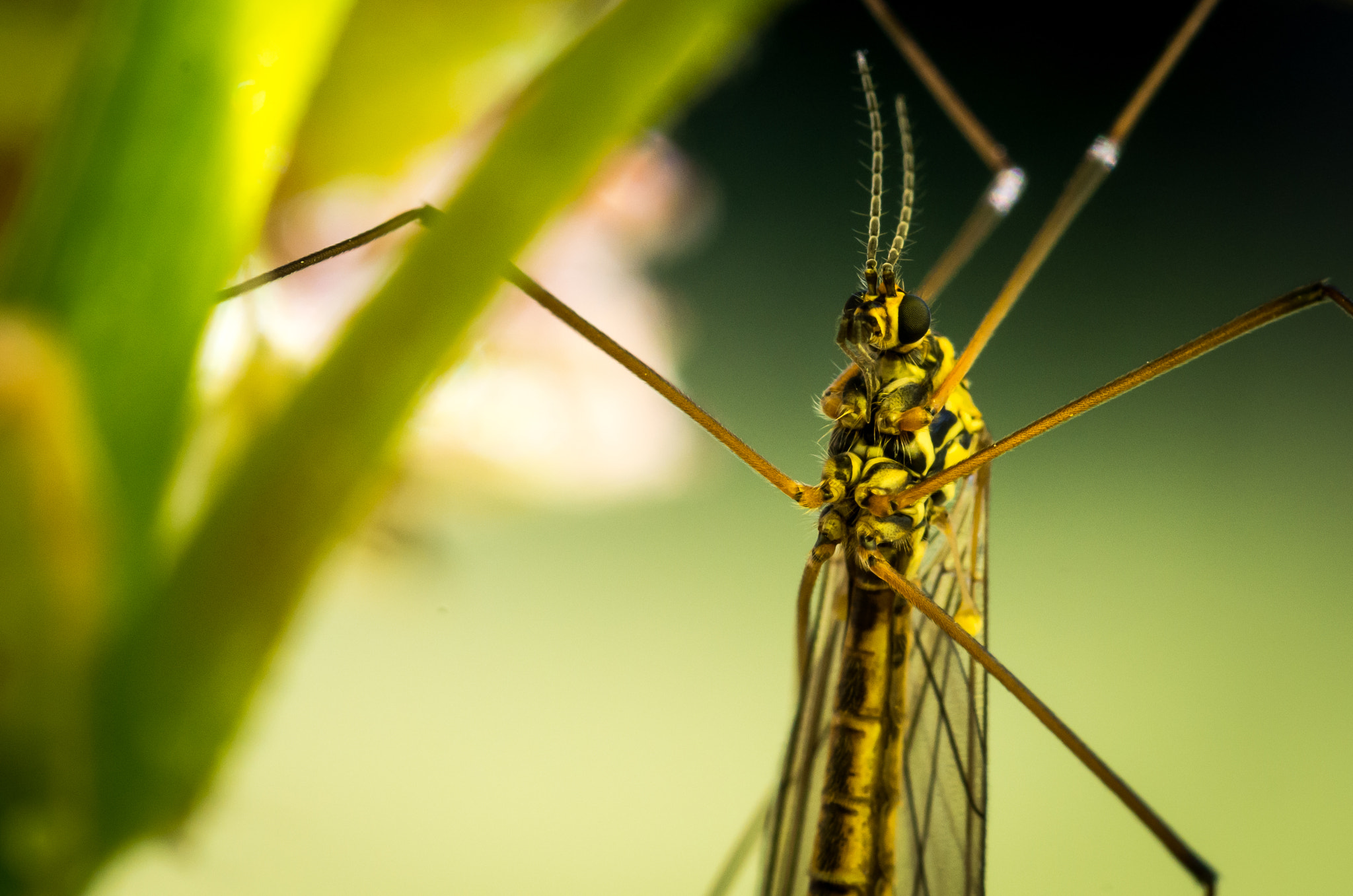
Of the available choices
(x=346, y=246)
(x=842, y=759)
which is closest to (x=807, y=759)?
(x=842, y=759)

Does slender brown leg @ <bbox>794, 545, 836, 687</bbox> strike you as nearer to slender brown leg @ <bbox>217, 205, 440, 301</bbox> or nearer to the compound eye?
Result: the compound eye

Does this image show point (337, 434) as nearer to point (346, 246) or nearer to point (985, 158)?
point (346, 246)

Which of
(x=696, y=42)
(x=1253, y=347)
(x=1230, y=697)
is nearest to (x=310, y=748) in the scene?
(x=696, y=42)

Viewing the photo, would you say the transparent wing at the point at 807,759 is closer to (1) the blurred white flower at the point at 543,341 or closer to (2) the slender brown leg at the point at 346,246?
(1) the blurred white flower at the point at 543,341

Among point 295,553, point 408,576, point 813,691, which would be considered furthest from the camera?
point 408,576

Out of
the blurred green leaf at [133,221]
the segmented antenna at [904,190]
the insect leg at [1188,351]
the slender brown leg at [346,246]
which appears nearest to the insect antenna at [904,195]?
the segmented antenna at [904,190]

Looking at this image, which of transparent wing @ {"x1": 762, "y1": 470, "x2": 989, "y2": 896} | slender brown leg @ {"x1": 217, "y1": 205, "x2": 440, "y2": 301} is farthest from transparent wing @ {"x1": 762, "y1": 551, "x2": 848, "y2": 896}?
slender brown leg @ {"x1": 217, "y1": 205, "x2": 440, "y2": 301}

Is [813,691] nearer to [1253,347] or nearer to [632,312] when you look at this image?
[632,312]
